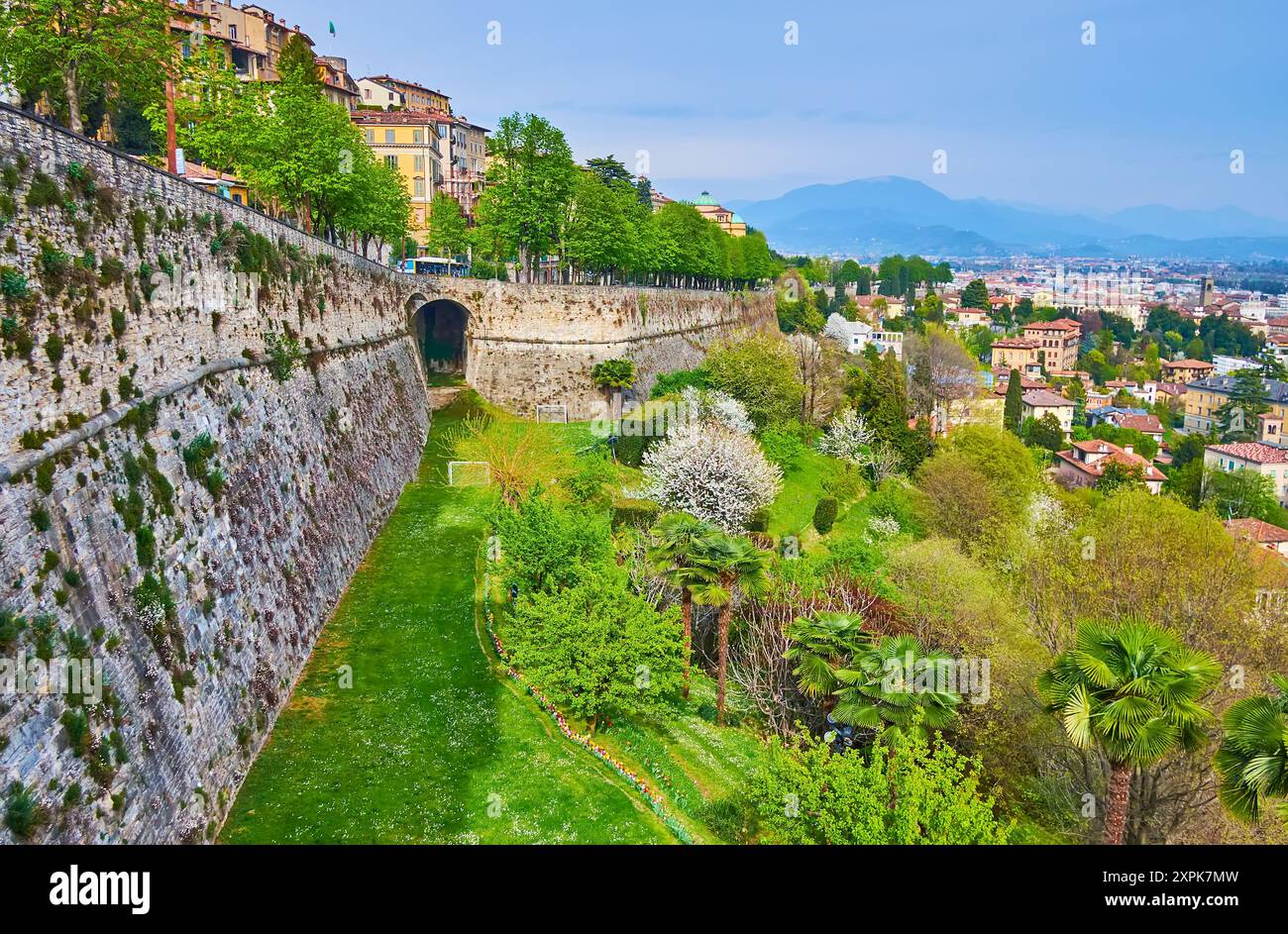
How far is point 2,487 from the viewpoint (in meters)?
11.2

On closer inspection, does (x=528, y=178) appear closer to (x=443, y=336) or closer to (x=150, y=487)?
(x=443, y=336)

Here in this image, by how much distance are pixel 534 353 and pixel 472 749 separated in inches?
1357

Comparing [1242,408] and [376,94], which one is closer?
[376,94]

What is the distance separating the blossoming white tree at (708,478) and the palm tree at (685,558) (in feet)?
52.2

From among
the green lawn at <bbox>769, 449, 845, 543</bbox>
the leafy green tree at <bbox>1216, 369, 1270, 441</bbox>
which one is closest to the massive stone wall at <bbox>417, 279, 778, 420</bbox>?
the green lawn at <bbox>769, 449, 845, 543</bbox>

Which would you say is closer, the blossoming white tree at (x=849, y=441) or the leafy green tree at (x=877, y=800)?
the leafy green tree at (x=877, y=800)

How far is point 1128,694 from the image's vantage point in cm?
1309

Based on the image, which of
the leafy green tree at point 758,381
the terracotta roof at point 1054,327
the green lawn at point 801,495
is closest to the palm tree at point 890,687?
the green lawn at point 801,495

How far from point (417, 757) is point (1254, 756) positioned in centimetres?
1466

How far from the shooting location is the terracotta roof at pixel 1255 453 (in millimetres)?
86750

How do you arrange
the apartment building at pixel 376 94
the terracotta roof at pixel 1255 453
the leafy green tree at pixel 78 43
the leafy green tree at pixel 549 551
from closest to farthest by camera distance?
1. the leafy green tree at pixel 78 43
2. the leafy green tree at pixel 549 551
3. the terracotta roof at pixel 1255 453
4. the apartment building at pixel 376 94

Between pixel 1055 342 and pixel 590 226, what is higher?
pixel 590 226

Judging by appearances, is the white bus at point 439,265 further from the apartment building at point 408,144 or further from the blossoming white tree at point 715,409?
the blossoming white tree at point 715,409

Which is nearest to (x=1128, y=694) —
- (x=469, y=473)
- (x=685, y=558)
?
(x=685, y=558)
